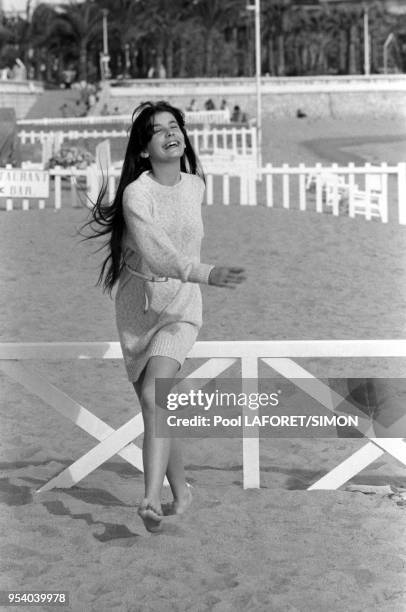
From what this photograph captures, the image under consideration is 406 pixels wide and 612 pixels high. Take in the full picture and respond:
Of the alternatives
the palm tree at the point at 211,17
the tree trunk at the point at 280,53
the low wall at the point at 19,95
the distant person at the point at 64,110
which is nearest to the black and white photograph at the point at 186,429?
the distant person at the point at 64,110

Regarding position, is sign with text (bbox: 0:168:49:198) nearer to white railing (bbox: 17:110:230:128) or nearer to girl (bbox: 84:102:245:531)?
girl (bbox: 84:102:245:531)

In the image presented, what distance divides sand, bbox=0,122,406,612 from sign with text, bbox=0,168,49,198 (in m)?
4.99

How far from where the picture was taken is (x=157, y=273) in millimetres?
4164

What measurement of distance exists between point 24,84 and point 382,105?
17.2m

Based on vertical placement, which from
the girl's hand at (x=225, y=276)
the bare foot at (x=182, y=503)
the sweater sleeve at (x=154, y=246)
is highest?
the sweater sleeve at (x=154, y=246)

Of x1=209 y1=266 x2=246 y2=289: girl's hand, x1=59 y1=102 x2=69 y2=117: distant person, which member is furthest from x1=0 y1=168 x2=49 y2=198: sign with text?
x1=59 y1=102 x2=69 y2=117: distant person

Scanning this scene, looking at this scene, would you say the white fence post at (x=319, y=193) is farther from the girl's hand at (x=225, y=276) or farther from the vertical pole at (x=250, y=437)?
the girl's hand at (x=225, y=276)

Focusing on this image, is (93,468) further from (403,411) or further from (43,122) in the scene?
(43,122)

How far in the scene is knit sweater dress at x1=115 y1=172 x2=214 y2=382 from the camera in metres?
4.17

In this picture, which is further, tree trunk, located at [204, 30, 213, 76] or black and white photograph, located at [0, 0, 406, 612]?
tree trunk, located at [204, 30, 213, 76]

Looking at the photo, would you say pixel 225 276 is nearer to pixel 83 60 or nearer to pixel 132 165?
pixel 132 165

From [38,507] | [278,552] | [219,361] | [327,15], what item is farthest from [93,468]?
[327,15]

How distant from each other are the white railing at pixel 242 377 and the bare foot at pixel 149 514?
690 millimetres

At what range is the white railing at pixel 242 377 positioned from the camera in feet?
16.0
